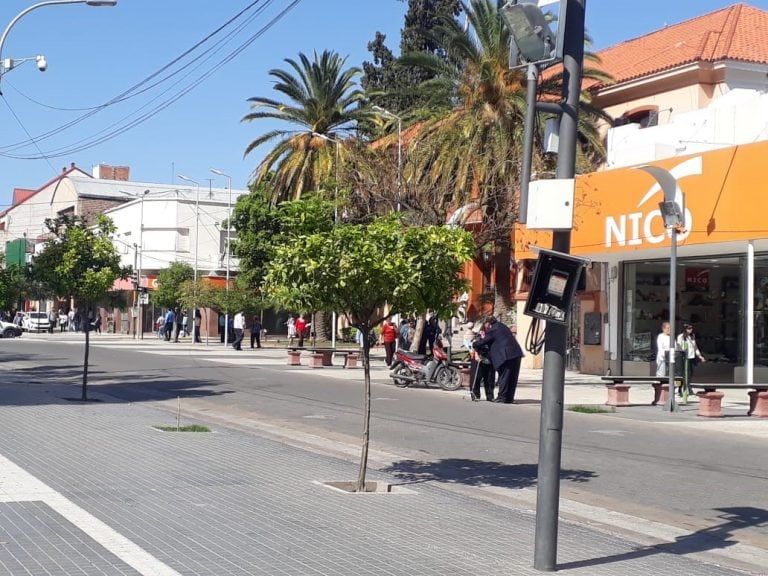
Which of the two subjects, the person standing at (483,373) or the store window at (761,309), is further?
the store window at (761,309)

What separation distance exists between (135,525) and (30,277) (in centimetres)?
1674

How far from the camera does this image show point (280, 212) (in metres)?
12.0

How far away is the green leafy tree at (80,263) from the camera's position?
21641 mm

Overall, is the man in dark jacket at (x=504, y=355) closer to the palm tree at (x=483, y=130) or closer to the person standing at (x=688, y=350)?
the person standing at (x=688, y=350)

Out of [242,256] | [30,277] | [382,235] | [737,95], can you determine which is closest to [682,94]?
[737,95]

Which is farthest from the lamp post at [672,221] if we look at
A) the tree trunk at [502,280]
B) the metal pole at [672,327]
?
the tree trunk at [502,280]

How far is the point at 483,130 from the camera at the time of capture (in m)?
32.5

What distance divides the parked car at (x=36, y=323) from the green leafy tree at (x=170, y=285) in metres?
14.6

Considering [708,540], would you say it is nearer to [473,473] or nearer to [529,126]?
[473,473]

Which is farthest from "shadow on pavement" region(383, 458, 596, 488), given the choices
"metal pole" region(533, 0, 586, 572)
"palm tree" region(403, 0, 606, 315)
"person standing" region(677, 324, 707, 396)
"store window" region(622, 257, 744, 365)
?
"palm tree" region(403, 0, 606, 315)

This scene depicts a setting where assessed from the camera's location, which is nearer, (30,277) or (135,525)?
(135,525)

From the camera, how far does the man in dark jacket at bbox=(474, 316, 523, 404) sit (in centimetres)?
2316

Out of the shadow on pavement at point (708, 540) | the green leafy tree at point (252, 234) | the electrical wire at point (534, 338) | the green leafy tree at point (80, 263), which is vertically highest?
the green leafy tree at point (252, 234)

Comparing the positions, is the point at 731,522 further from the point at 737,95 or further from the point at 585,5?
the point at 737,95
